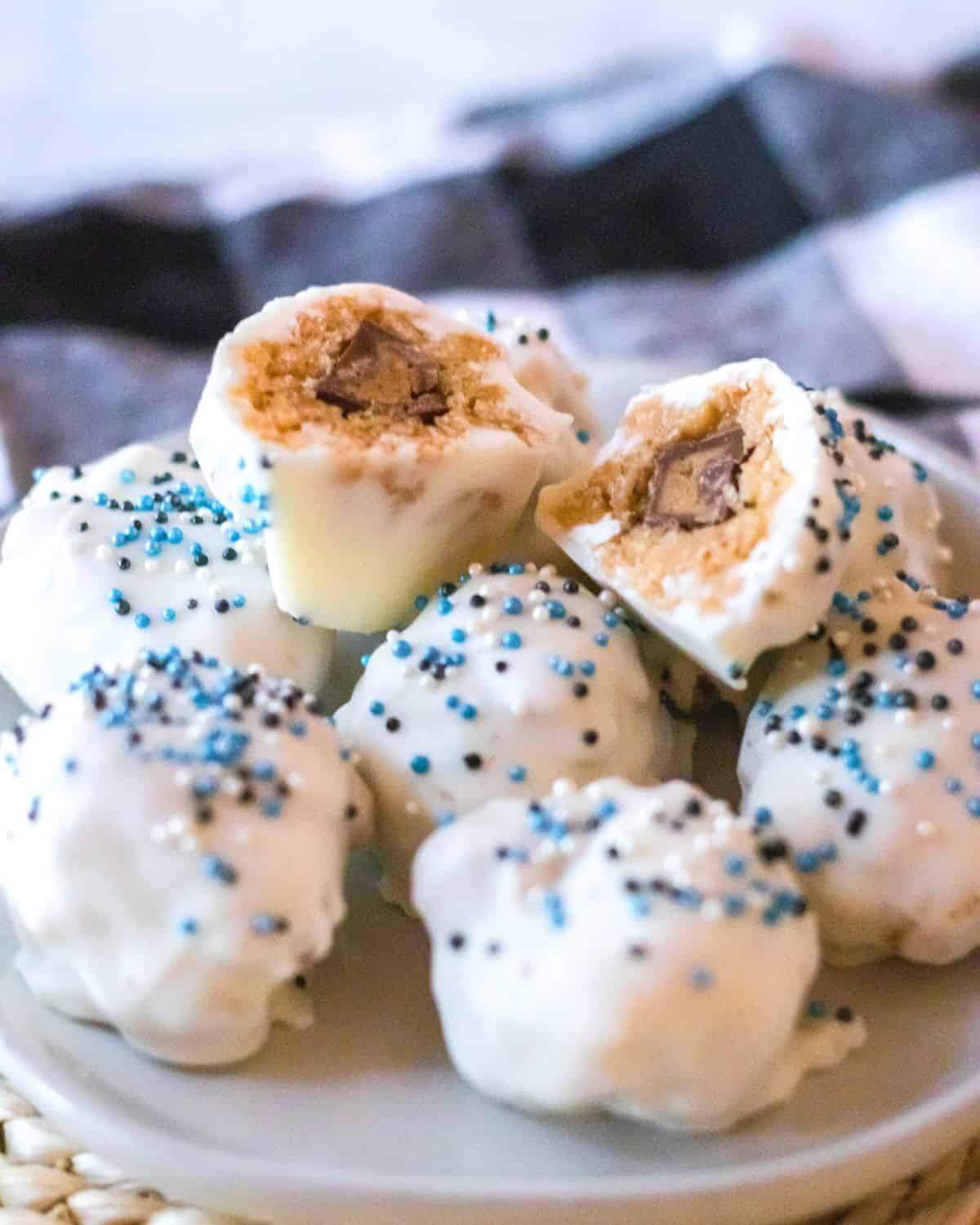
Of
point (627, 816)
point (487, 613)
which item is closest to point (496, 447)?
point (487, 613)

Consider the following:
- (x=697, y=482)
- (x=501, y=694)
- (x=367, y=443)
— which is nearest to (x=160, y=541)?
(x=367, y=443)

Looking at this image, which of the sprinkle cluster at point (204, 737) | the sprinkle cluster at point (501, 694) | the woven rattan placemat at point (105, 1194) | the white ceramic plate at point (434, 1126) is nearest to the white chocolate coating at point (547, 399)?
the sprinkle cluster at point (501, 694)

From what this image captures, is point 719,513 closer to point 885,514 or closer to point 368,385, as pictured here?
point 885,514

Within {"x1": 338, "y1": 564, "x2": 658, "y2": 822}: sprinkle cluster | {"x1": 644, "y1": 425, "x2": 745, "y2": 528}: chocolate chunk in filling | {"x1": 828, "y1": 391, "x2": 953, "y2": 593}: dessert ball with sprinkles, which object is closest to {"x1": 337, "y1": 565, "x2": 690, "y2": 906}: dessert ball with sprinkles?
{"x1": 338, "y1": 564, "x2": 658, "y2": 822}: sprinkle cluster

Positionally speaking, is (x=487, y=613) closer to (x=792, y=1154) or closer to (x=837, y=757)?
(x=837, y=757)

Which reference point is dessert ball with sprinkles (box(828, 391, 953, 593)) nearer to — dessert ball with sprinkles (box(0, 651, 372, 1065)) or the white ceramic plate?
the white ceramic plate

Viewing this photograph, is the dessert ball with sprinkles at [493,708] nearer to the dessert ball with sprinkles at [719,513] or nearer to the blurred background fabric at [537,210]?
the dessert ball with sprinkles at [719,513]

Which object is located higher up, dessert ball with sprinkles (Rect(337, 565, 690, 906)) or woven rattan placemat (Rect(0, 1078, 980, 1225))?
dessert ball with sprinkles (Rect(337, 565, 690, 906))
